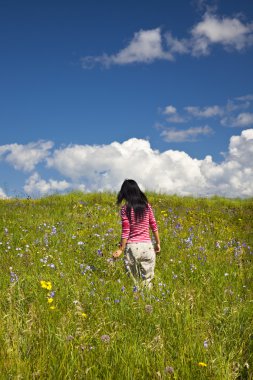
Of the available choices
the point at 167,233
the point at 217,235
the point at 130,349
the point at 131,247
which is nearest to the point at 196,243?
the point at 167,233

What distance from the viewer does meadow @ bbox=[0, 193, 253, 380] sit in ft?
11.4

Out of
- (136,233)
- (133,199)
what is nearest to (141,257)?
(136,233)

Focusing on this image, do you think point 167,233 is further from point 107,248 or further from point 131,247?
point 131,247

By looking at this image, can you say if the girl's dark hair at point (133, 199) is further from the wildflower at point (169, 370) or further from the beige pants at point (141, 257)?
the wildflower at point (169, 370)

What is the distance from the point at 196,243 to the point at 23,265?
4.38 metres

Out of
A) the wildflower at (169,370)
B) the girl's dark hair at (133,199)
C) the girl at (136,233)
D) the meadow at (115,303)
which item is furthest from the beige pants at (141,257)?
the wildflower at (169,370)

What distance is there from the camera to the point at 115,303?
207 inches

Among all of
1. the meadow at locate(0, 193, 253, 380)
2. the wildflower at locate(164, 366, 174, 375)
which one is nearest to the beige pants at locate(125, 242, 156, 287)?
the meadow at locate(0, 193, 253, 380)

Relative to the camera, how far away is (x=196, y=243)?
1037 cm

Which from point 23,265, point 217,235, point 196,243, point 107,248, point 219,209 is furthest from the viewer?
point 219,209

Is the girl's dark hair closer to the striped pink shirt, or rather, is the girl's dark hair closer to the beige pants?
the striped pink shirt

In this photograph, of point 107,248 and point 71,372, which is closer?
point 71,372

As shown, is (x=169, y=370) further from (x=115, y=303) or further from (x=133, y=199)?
(x=133, y=199)

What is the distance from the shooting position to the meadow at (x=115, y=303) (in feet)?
11.4
